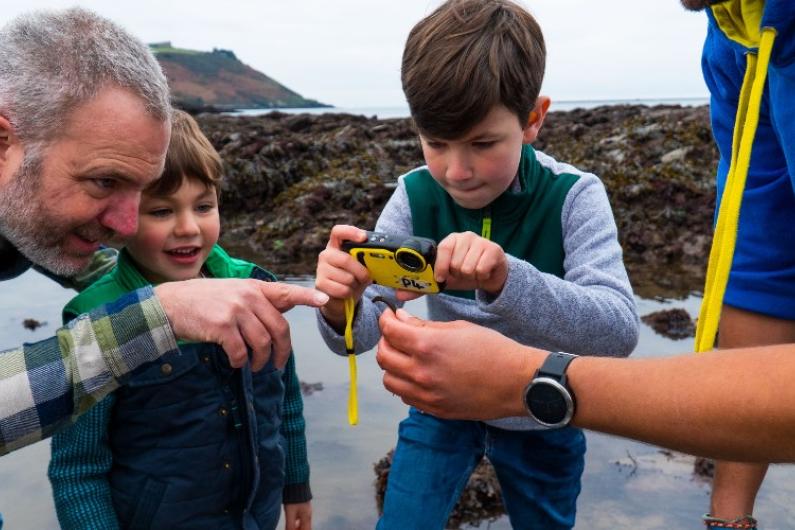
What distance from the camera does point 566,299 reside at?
7.99 ft

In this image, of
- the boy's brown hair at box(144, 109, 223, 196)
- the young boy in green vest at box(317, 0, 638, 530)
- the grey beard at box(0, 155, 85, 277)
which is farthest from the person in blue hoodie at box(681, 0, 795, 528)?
the grey beard at box(0, 155, 85, 277)

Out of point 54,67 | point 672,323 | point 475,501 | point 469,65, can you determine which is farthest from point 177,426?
point 672,323

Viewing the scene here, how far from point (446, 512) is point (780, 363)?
160cm

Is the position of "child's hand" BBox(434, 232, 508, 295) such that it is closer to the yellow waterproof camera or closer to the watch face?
the yellow waterproof camera

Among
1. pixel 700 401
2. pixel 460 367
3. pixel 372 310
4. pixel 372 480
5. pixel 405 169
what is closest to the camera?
pixel 700 401

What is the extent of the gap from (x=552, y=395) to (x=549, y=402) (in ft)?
0.07

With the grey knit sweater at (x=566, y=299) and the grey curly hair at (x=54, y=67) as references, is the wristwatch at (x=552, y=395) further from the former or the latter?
the grey curly hair at (x=54, y=67)

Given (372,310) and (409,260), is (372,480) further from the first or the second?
(409,260)

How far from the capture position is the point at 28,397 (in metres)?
1.94

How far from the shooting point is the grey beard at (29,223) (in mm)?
2289

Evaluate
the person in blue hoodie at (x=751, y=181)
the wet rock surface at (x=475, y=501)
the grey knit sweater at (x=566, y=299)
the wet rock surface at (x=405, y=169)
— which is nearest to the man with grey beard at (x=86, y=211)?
the grey knit sweater at (x=566, y=299)

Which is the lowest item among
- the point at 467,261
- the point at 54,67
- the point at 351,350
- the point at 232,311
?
the point at 351,350

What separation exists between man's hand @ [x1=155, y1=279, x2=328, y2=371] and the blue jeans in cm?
96

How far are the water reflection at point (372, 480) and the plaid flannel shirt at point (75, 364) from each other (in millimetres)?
1824
